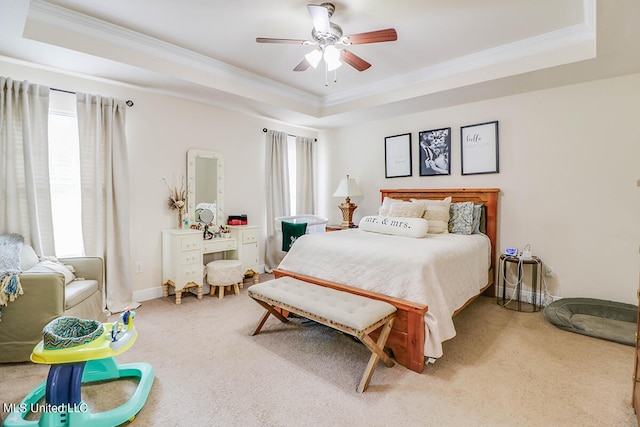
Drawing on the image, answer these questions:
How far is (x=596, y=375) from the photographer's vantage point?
2006 mm

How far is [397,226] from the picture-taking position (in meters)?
3.17

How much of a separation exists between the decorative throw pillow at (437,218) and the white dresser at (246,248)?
2190mm

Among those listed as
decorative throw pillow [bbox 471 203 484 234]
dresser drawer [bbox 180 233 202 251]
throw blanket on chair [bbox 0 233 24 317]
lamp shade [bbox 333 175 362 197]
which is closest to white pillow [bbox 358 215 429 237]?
decorative throw pillow [bbox 471 203 484 234]

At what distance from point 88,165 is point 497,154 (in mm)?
4423

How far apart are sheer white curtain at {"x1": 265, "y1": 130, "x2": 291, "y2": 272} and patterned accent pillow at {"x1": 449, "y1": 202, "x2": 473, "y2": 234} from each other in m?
2.49

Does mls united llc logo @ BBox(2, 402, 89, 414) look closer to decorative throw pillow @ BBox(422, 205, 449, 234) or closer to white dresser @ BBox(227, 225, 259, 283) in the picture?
white dresser @ BBox(227, 225, 259, 283)

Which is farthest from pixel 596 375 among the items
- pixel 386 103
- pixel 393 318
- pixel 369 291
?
pixel 386 103

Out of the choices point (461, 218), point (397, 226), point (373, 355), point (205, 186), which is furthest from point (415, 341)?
point (205, 186)

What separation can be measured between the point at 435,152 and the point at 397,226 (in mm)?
1538

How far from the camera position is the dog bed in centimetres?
251

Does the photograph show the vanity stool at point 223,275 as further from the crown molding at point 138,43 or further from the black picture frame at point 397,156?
the black picture frame at point 397,156

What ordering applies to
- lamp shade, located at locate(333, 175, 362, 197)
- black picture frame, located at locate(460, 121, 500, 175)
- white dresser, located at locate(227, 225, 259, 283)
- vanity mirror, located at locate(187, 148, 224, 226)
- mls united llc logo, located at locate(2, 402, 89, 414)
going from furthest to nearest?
lamp shade, located at locate(333, 175, 362, 197) < white dresser, located at locate(227, 225, 259, 283) < vanity mirror, located at locate(187, 148, 224, 226) < black picture frame, located at locate(460, 121, 500, 175) < mls united llc logo, located at locate(2, 402, 89, 414)

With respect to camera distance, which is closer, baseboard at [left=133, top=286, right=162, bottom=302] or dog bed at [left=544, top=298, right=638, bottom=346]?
dog bed at [left=544, top=298, right=638, bottom=346]

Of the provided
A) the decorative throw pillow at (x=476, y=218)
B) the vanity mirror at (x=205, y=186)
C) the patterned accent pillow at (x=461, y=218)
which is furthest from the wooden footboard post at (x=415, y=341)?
the vanity mirror at (x=205, y=186)
